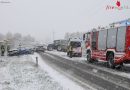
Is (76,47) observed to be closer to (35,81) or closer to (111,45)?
(111,45)

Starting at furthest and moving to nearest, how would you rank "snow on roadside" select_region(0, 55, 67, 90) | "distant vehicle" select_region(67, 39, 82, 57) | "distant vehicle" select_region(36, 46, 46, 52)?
"distant vehicle" select_region(36, 46, 46, 52) → "distant vehicle" select_region(67, 39, 82, 57) → "snow on roadside" select_region(0, 55, 67, 90)

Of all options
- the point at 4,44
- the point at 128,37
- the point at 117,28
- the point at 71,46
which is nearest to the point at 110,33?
the point at 117,28

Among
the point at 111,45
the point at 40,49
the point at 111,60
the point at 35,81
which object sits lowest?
the point at 35,81

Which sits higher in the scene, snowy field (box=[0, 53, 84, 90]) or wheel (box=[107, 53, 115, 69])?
wheel (box=[107, 53, 115, 69])

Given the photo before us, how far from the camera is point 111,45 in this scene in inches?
1008

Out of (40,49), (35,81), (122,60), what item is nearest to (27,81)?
(35,81)

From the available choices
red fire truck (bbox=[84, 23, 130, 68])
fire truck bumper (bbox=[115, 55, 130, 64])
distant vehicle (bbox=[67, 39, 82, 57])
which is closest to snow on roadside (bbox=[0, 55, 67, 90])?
fire truck bumper (bbox=[115, 55, 130, 64])

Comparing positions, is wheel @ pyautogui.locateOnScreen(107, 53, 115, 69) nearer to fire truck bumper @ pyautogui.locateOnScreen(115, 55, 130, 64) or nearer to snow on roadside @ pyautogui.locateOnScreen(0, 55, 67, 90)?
fire truck bumper @ pyautogui.locateOnScreen(115, 55, 130, 64)

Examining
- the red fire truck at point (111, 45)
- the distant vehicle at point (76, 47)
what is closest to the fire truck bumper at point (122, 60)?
the red fire truck at point (111, 45)

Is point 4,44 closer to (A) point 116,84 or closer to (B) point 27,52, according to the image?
(B) point 27,52

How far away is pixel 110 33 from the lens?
2595cm

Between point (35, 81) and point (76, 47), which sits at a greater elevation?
point (76, 47)

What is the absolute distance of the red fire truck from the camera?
907 inches

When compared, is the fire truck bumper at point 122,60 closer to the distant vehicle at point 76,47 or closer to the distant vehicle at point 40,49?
the distant vehicle at point 76,47
